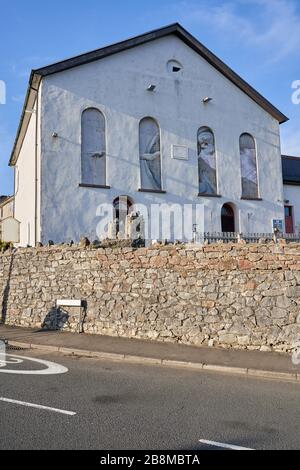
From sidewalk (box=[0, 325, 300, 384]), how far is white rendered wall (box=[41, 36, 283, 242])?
785cm

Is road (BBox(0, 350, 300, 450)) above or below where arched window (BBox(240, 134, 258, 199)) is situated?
below

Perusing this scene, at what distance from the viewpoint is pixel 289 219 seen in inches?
1104

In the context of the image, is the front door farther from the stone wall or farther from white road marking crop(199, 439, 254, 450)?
white road marking crop(199, 439, 254, 450)

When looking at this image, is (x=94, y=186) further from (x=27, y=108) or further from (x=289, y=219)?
(x=289, y=219)

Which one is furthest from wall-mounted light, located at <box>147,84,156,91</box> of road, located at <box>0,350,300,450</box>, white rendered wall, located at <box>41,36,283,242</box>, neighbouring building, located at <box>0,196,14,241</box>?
neighbouring building, located at <box>0,196,14,241</box>

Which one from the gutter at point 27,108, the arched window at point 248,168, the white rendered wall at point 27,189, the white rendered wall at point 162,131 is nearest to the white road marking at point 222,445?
the white rendered wall at point 162,131

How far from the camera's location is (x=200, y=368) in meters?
9.58

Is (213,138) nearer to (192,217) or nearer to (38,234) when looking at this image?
(192,217)

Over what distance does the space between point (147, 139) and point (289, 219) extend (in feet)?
36.1

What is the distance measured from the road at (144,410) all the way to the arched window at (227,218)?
51.7 feet

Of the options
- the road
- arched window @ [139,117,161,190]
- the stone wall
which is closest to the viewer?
the road

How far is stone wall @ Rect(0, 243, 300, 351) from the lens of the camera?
35.6 feet
